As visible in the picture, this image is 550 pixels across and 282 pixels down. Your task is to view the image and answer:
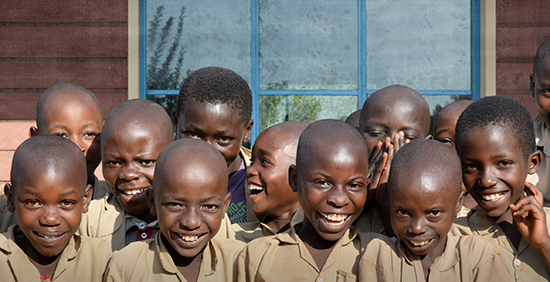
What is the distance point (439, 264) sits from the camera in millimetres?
2596

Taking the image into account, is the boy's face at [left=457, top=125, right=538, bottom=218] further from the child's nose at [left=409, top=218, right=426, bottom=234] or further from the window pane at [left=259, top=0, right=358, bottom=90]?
the window pane at [left=259, top=0, right=358, bottom=90]

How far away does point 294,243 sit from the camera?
2750 mm

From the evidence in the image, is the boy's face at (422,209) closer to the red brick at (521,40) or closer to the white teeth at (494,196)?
the white teeth at (494,196)

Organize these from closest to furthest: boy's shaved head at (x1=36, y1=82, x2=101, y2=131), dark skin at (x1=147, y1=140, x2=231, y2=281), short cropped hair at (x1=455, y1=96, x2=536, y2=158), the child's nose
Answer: the child's nose → dark skin at (x1=147, y1=140, x2=231, y2=281) → short cropped hair at (x1=455, y1=96, x2=536, y2=158) → boy's shaved head at (x1=36, y1=82, x2=101, y2=131)

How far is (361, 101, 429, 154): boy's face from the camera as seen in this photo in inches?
130

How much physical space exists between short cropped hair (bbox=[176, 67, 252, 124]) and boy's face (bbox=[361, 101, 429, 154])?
74 centimetres

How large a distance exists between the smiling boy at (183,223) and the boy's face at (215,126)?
20.5 inches

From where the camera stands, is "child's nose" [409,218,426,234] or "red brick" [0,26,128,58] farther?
"red brick" [0,26,128,58]

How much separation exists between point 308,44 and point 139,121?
9.40ft

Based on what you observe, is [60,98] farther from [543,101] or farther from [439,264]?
[543,101]

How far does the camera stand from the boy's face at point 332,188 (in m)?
2.65

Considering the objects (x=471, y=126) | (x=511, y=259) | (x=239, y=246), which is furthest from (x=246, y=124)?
(x=511, y=259)

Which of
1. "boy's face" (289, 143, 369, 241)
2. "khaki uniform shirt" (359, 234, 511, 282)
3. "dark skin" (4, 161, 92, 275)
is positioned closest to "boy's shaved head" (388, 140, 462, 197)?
"boy's face" (289, 143, 369, 241)

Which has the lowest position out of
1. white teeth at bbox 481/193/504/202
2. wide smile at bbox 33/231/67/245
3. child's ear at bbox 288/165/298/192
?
wide smile at bbox 33/231/67/245
